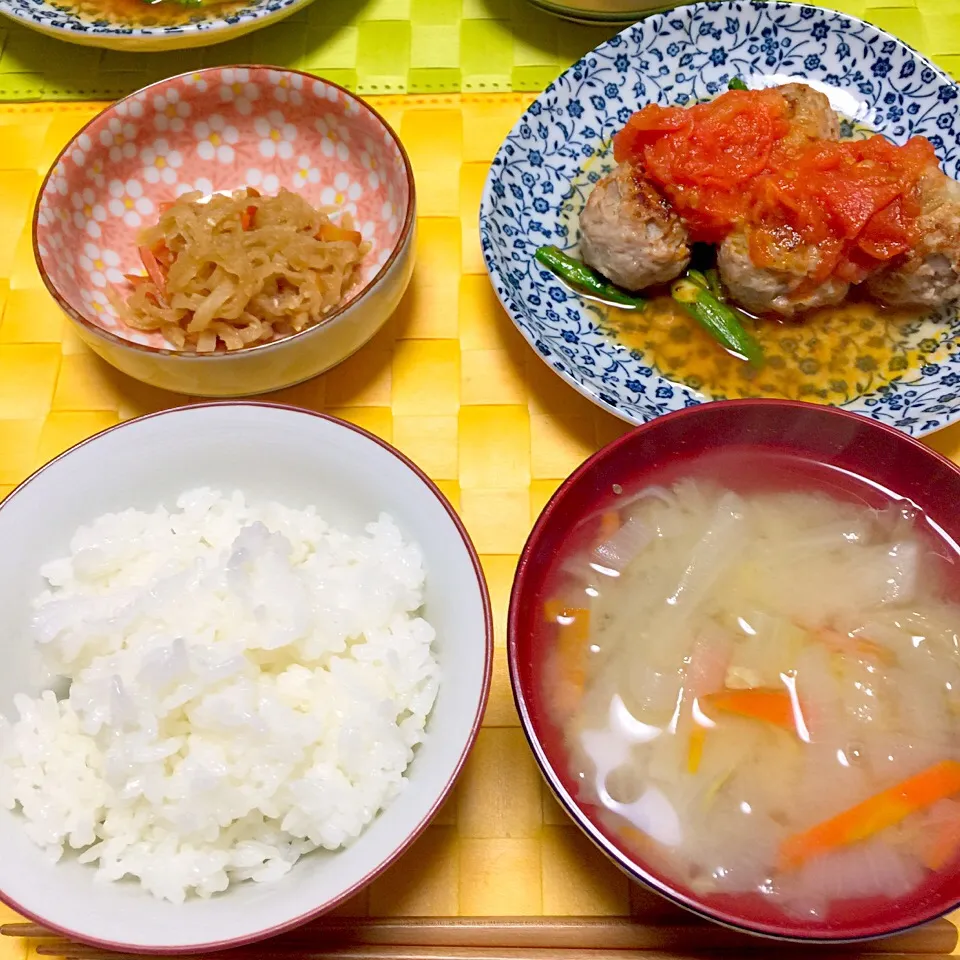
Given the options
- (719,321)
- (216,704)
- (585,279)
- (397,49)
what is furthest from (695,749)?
(397,49)

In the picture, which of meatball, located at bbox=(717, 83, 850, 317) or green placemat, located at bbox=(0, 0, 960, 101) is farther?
green placemat, located at bbox=(0, 0, 960, 101)

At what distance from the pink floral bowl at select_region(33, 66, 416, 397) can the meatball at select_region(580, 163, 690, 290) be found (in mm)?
485

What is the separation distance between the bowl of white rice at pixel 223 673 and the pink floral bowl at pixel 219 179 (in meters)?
0.31

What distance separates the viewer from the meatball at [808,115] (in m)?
2.20

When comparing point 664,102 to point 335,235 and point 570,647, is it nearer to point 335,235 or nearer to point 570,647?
point 335,235

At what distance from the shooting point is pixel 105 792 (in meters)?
1.45

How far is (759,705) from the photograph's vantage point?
58.4 inches

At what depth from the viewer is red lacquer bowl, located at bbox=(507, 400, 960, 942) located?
1352 mm

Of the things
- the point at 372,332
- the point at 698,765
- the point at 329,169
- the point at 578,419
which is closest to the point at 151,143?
the point at 329,169

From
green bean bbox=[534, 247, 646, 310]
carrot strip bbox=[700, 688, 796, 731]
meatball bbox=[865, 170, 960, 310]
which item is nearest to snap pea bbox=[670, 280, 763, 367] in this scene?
green bean bbox=[534, 247, 646, 310]

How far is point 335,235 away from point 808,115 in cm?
126

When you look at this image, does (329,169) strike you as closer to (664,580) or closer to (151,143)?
(151,143)

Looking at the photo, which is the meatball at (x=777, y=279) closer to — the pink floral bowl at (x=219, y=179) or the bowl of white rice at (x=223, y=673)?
the pink floral bowl at (x=219, y=179)

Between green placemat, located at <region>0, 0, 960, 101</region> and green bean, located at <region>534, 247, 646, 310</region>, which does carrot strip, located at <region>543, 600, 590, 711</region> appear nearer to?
green bean, located at <region>534, 247, 646, 310</region>
